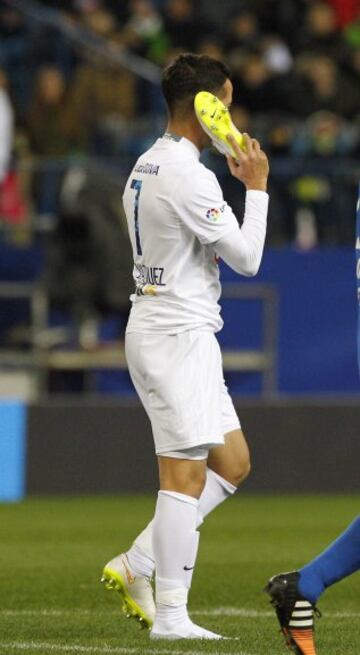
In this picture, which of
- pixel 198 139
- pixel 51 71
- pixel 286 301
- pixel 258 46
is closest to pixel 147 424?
pixel 286 301

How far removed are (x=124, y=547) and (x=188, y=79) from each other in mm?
4233

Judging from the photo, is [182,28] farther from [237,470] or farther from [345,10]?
[237,470]

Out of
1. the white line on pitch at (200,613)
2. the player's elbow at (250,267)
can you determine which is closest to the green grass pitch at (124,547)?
the white line on pitch at (200,613)

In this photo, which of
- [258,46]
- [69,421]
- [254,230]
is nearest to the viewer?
[254,230]

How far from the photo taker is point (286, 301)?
49.8 ft

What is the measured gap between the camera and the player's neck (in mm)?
7117

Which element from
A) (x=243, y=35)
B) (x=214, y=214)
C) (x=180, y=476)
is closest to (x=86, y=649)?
(x=180, y=476)

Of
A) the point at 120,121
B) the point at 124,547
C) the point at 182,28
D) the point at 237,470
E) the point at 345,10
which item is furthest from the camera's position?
the point at 345,10

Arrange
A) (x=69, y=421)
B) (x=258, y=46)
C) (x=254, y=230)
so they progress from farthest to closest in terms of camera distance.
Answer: (x=258, y=46), (x=69, y=421), (x=254, y=230)

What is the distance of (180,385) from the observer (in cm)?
696

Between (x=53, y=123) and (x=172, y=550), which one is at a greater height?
(x=53, y=123)

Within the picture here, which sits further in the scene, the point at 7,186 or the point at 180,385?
the point at 7,186

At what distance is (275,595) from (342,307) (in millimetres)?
9118

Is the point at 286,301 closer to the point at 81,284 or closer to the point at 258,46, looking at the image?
the point at 81,284
